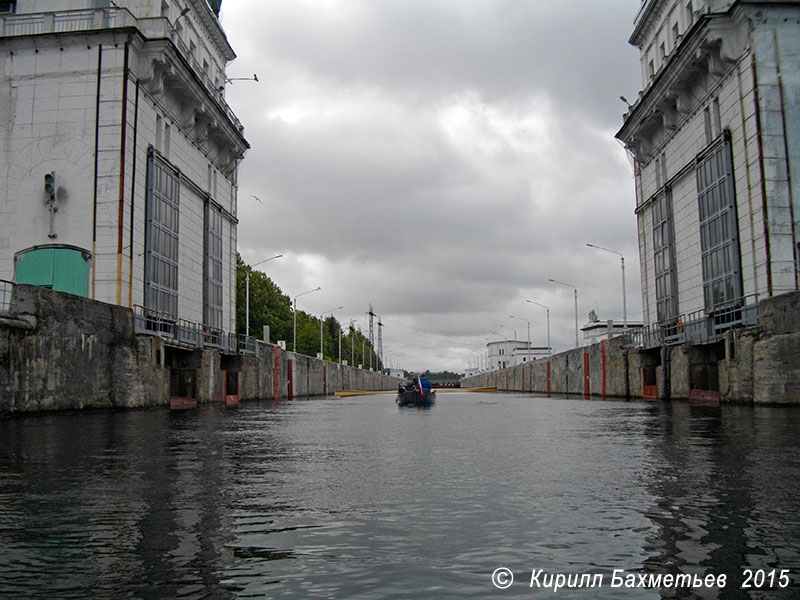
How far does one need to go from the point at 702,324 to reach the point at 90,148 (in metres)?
26.6

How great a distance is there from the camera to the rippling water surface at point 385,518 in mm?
3951

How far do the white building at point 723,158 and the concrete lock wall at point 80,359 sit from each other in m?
21.5

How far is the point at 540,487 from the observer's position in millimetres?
7070

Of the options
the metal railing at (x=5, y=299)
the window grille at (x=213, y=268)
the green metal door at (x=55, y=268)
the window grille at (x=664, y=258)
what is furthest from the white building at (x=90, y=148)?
the window grille at (x=664, y=258)

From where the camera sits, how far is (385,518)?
18.4 ft

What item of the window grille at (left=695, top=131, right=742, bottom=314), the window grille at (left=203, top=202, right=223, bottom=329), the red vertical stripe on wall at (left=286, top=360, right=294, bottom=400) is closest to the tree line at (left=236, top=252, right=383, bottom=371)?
the red vertical stripe on wall at (left=286, top=360, right=294, bottom=400)

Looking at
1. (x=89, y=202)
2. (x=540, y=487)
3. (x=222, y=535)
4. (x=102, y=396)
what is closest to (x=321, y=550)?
(x=222, y=535)

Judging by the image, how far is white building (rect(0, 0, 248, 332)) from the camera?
2852 centimetres

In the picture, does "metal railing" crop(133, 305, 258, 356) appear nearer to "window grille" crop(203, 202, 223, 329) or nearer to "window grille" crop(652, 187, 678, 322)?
"window grille" crop(203, 202, 223, 329)

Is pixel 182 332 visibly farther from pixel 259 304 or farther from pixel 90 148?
pixel 259 304

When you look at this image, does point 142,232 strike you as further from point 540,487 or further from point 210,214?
point 540,487

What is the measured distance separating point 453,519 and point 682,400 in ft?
99.2

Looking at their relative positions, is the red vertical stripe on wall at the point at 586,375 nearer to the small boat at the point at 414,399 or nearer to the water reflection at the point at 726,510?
the small boat at the point at 414,399

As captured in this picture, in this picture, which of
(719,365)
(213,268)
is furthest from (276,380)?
(719,365)
